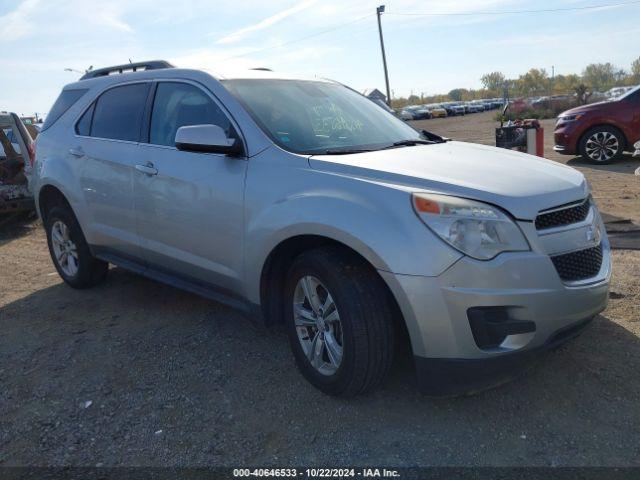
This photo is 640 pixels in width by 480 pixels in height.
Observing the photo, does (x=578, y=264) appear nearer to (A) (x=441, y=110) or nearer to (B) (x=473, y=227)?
(B) (x=473, y=227)

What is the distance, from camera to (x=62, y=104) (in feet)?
17.7

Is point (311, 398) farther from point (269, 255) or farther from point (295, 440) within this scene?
point (269, 255)

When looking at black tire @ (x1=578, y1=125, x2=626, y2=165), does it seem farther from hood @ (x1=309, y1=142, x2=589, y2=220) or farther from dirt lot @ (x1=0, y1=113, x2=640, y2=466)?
hood @ (x1=309, y1=142, x2=589, y2=220)

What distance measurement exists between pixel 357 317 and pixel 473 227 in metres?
0.71

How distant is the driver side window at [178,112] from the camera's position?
3.88 m

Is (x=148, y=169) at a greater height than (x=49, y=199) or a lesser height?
greater

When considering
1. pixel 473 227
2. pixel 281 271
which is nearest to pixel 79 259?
pixel 281 271

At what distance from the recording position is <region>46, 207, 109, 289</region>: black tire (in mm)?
5262

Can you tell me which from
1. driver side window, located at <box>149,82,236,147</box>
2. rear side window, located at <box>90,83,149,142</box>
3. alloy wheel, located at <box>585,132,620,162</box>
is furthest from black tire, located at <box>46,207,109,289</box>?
alloy wheel, located at <box>585,132,620,162</box>

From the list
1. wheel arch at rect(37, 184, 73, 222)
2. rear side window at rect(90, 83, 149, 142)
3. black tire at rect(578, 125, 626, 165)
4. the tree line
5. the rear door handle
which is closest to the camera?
rear side window at rect(90, 83, 149, 142)

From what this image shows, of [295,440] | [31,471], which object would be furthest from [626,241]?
[31,471]

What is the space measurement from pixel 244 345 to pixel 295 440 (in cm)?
122

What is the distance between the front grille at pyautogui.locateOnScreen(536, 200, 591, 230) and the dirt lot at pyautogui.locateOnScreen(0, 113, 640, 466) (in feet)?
3.03

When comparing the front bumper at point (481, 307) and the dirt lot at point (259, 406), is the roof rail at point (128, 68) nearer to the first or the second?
the dirt lot at point (259, 406)
